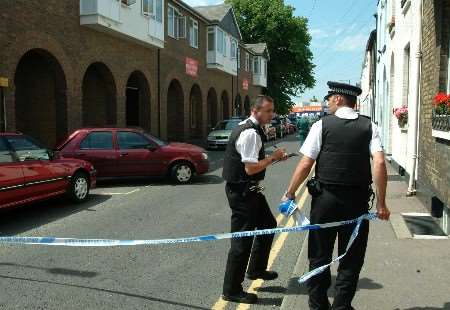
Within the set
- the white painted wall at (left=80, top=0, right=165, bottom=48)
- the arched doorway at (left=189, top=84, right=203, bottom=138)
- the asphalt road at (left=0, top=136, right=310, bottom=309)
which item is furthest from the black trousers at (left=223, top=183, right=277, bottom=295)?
the arched doorway at (left=189, top=84, right=203, bottom=138)

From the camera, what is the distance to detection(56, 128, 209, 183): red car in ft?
40.8

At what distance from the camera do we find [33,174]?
8672mm

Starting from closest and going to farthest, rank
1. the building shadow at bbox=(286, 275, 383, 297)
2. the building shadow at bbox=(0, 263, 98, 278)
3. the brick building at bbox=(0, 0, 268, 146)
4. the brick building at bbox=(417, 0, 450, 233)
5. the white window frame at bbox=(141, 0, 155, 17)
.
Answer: the building shadow at bbox=(286, 275, 383, 297) < the building shadow at bbox=(0, 263, 98, 278) < the brick building at bbox=(417, 0, 450, 233) < the brick building at bbox=(0, 0, 268, 146) < the white window frame at bbox=(141, 0, 155, 17)

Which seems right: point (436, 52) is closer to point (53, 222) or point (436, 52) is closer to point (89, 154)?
point (53, 222)

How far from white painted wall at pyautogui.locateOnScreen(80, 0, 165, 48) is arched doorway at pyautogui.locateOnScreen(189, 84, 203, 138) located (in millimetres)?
8287

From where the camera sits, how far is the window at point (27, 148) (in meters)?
8.61

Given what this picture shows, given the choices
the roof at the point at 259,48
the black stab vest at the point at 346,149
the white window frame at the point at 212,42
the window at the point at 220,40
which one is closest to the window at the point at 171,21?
the white window frame at the point at 212,42

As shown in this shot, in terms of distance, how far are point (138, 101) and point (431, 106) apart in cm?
1905

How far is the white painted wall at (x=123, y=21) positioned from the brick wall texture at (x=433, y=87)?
1242cm

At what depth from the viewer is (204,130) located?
33.8 m

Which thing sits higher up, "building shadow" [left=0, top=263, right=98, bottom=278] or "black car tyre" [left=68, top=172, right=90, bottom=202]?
"black car tyre" [left=68, top=172, right=90, bottom=202]

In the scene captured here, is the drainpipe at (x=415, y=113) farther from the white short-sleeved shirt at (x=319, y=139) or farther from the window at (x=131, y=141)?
the white short-sleeved shirt at (x=319, y=139)

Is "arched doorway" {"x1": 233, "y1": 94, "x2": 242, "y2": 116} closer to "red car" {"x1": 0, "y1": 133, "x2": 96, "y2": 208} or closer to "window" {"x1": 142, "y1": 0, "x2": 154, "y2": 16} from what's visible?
"window" {"x1": 142, "y1": 0, "x2": 154, "y2": 16}

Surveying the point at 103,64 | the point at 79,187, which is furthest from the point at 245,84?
the point at 79,187
